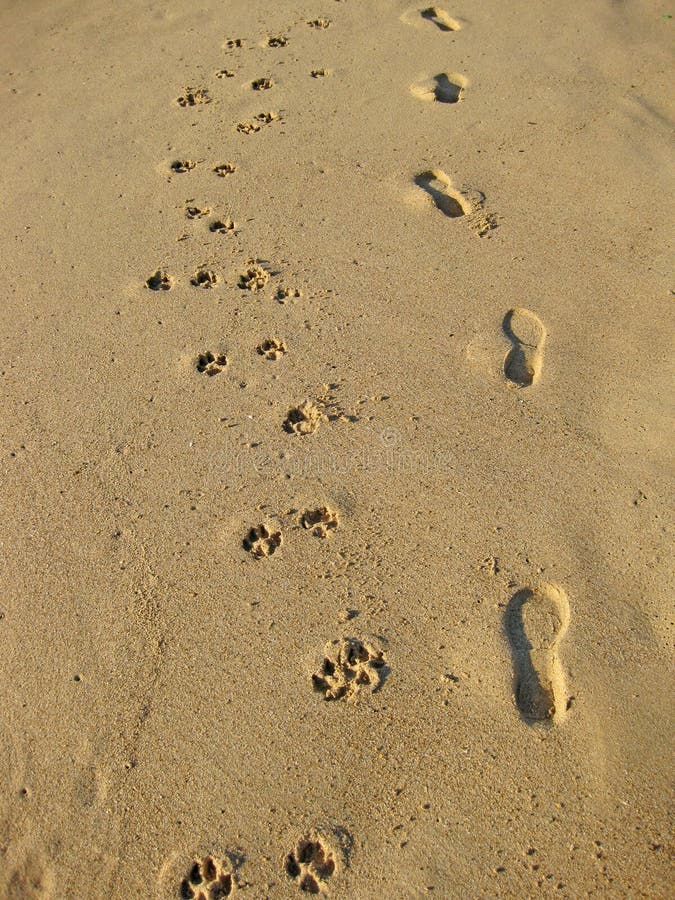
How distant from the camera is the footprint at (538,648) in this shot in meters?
2.10

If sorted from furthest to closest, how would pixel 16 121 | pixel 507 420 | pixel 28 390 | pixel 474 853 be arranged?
pixel 16 121 → pixel 28 390 → pixel 507 420 → pixel 474 853

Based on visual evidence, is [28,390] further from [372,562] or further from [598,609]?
[598,609]

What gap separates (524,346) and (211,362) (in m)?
1.28

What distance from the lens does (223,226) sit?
3.51 m

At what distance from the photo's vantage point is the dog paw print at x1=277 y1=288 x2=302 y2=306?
3.16 metres

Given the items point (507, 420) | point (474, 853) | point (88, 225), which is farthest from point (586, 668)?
point (88, 225)

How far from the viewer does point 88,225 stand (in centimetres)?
361

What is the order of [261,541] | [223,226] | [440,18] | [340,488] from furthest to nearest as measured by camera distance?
[440,18] → [223,226] → [340,488] → [261,541]

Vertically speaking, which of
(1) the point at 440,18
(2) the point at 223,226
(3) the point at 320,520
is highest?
(1) the point at 440,18

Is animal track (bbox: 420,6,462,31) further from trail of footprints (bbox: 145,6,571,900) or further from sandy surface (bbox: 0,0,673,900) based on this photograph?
trail of footprints (bbox: 145,6,571,900)

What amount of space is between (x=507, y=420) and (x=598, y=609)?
30.9 inches

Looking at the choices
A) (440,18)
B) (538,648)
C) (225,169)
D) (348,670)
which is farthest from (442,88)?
(348,670)

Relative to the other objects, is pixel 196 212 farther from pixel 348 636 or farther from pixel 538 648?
pixel 538 648

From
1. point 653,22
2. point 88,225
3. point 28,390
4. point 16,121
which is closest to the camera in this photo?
point 28,390
